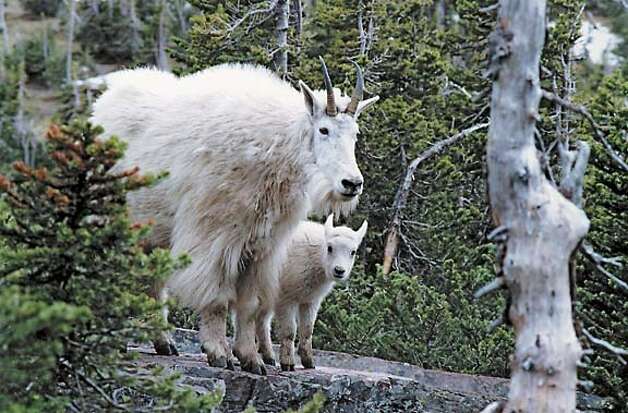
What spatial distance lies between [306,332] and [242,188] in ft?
6.19

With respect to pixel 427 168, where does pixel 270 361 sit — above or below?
below

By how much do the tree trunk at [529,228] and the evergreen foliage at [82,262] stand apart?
5.30 ft

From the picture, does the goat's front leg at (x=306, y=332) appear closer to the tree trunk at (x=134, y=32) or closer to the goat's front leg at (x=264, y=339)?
the goat's front leg at (x=264, y=339)

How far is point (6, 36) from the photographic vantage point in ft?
154

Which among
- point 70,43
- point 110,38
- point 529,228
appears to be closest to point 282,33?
point 529,228

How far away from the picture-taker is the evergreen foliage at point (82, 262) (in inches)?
186

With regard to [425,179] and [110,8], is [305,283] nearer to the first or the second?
[425,179]

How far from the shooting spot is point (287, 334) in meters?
8.86

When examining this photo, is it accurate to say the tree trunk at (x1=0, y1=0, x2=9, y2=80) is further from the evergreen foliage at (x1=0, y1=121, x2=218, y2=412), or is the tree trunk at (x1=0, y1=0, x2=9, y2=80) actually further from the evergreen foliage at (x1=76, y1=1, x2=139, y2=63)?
the evergreen foliage at (x1=0, y1=121, x2=218, y2=412)

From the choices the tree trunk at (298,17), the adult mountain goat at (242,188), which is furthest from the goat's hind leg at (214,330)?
the tree trunk at (298,17)

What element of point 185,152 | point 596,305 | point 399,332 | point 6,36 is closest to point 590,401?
point 596,305

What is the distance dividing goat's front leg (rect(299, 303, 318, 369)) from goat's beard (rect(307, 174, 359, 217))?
1495 millimetres

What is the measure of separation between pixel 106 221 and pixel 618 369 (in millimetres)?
5516

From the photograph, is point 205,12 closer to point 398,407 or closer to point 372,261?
point 372,261
